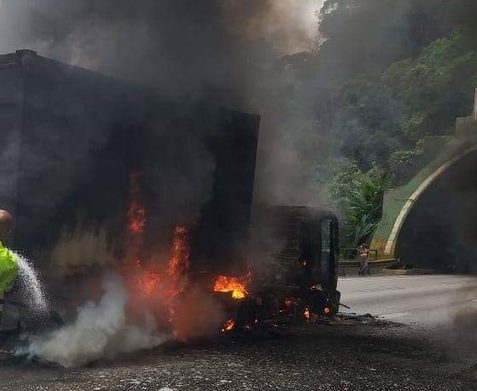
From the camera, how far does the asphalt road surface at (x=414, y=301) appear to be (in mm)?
9812

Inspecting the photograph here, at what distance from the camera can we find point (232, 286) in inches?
311

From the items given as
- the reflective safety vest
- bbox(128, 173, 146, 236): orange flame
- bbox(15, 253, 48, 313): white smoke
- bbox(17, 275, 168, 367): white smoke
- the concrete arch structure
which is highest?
the concrete arch structure

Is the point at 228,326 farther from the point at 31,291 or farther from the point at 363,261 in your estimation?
the point at 363,261

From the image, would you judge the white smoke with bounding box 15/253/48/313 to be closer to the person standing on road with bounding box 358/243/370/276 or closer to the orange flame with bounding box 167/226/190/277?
the orange flame with bounding box 167/226/190/277

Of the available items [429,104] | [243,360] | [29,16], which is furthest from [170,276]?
[429,104]

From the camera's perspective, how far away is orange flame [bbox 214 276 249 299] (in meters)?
7.62

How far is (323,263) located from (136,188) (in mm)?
3479

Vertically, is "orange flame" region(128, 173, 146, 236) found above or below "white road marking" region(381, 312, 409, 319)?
above

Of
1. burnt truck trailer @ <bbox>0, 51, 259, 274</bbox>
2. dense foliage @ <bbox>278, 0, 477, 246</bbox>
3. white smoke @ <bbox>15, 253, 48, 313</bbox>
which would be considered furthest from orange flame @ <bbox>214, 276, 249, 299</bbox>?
dense foliage @ <bbox>278, 0, 477, 246</bbox>

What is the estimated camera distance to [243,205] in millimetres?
8172

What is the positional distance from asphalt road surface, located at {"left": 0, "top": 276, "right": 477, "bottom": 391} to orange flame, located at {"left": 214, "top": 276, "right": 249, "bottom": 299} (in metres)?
0.82

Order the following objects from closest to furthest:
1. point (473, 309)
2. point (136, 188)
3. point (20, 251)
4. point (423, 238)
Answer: point (20, 251) < point (136, 188) < point (473, 309) < point (423, 238)

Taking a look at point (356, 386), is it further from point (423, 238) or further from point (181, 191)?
point (423, 238)

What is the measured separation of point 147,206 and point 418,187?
22401 mm
